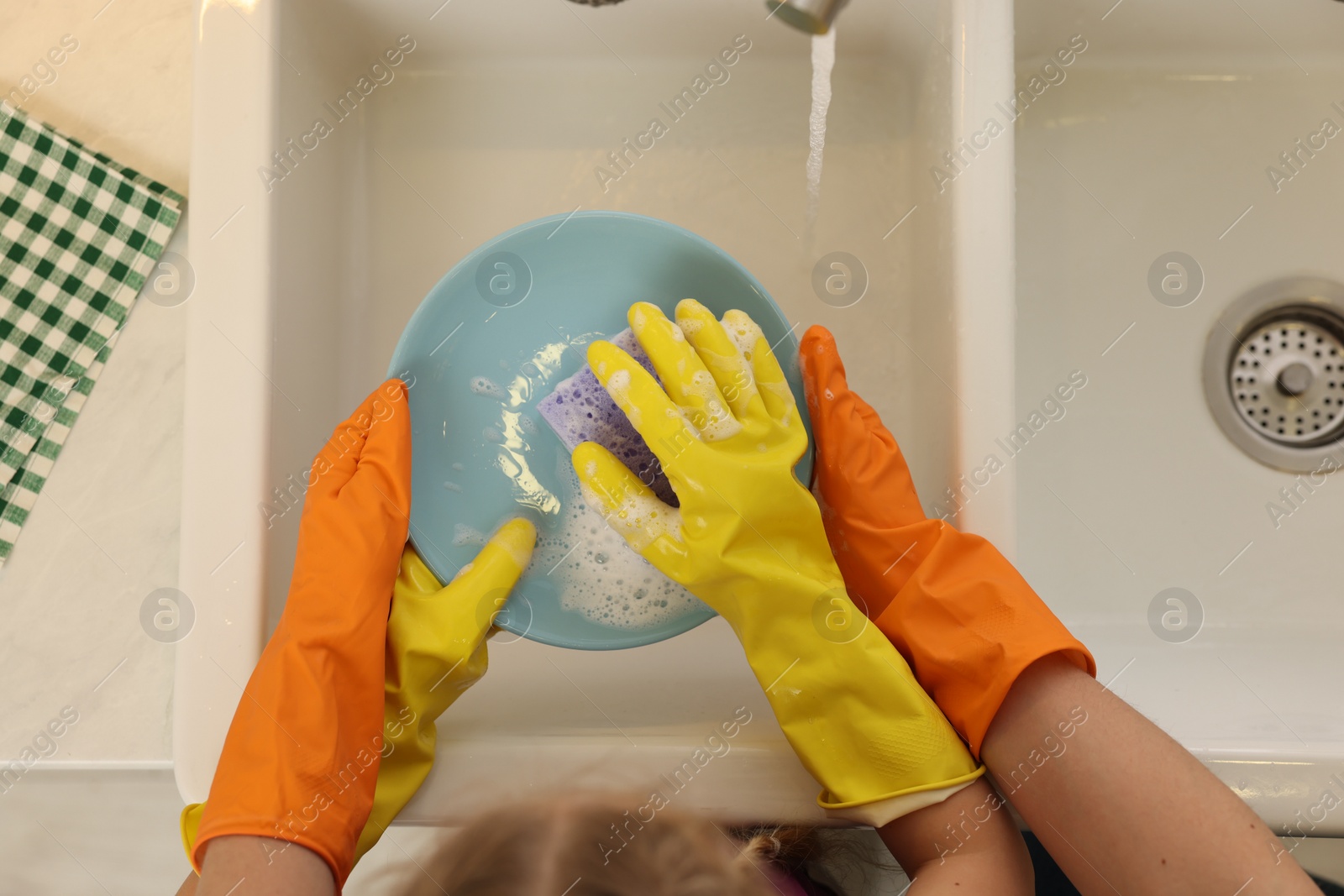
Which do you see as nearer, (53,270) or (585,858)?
(585,858)

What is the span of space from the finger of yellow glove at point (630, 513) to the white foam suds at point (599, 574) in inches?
1.4

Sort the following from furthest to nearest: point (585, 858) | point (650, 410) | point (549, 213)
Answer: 1. point (549, 213)
2. point (650, 410)
3. point (585, 858)

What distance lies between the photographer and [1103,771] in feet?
1.73

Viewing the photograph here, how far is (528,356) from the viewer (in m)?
0.66

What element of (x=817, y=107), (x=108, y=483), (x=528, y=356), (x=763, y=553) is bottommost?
(x=108, y=483)

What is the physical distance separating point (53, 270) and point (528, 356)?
0.65 meters

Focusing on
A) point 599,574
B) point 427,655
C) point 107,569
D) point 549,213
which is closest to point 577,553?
point 599,574

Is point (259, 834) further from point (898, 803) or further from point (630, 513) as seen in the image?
point (898, 803)

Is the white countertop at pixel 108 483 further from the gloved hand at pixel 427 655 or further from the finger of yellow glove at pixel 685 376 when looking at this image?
the finger of yellow glove at pixel 685 376

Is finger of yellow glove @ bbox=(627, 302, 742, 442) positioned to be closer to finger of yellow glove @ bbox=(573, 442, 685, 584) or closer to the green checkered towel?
finger of yellow glove @ bbox=(573, 442, 685, 584)

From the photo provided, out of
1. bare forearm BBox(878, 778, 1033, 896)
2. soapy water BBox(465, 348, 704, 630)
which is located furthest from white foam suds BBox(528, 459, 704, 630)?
bare forearm BBox(878, 778, 1033, 896)

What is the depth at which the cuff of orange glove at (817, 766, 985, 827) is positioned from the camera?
1.85ft

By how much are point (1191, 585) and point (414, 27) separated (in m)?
0.90

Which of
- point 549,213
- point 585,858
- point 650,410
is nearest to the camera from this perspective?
point 585,858
